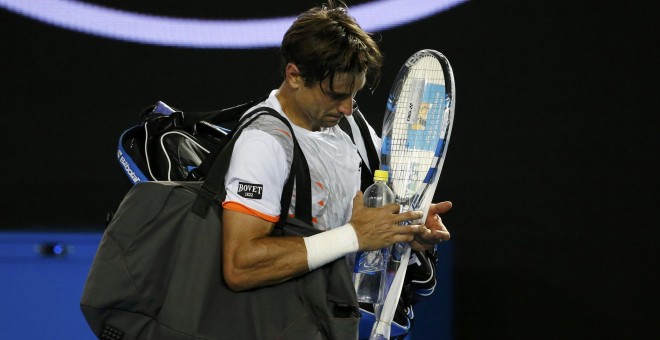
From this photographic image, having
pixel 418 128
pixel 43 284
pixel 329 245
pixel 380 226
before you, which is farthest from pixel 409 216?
pixel 43 284

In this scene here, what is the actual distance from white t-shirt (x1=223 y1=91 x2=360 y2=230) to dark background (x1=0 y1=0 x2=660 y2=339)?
35.8 inches

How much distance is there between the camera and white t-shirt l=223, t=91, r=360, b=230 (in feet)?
5.86

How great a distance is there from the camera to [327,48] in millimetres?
1918

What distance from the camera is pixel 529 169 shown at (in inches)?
117

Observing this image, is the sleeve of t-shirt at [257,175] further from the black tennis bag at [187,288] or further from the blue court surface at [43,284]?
the blue court surface at [43,284]

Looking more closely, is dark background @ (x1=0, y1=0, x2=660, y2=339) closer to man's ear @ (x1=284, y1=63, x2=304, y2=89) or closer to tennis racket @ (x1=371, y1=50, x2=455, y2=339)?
tennis racket @ (x1=371, y1=50, x2=455, y2=339)

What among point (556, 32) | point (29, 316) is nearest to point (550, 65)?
point (556, 32)

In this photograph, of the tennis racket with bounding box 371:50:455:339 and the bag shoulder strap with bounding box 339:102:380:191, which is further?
the bag shoulder strap with bounding box 339:102:380:191

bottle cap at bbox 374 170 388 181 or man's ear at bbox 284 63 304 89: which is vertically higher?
man's ear at bbox 284 63 304 89

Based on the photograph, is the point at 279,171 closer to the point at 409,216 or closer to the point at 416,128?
the point at 409,216

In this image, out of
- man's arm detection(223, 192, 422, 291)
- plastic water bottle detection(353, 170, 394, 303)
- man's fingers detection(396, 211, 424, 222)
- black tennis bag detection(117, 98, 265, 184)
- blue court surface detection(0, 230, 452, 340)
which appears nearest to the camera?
man's arm detection(223, 192, 422, 291)

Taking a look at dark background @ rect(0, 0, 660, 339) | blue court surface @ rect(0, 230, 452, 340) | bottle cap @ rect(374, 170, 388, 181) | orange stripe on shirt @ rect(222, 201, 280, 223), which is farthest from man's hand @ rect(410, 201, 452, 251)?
blue court surface @ rect(0, 230, 452, 340)

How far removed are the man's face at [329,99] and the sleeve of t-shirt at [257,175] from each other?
0.55ft

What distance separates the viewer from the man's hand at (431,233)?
6.59ft
